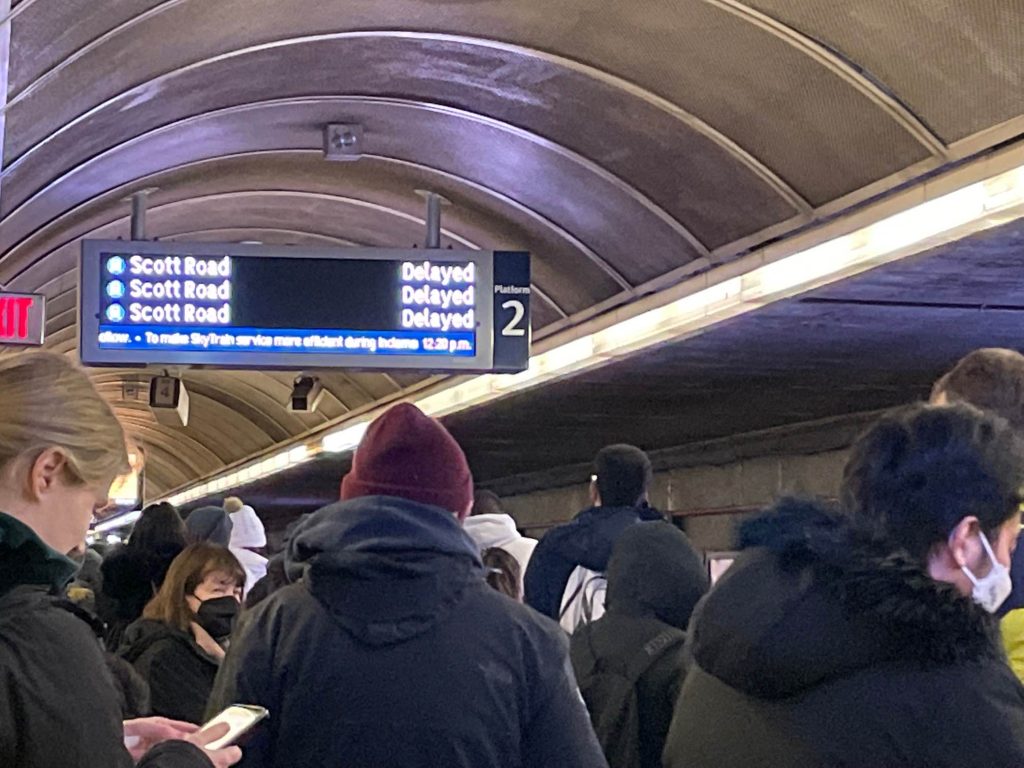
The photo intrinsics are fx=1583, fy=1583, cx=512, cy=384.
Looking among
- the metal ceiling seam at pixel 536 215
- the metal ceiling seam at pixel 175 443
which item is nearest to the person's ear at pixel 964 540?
the metal ceiling seam at pixel 536 215

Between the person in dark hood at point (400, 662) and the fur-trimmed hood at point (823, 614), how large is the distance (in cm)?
76

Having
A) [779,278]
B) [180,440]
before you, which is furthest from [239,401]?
[779,278]

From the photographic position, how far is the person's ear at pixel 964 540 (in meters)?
2.40

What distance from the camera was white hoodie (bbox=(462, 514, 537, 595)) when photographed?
21.2 ft

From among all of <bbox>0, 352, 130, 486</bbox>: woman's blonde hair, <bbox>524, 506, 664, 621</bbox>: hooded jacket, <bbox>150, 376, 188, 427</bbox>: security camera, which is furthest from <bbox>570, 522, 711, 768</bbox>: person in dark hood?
<bbox>150, 376, 188, 427</bbox>: security camera

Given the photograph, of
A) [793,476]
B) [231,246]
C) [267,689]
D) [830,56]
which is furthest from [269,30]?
[793,476]

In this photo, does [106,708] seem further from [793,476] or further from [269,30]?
[793,476]

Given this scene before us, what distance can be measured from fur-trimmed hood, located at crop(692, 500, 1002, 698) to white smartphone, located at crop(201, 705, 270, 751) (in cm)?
79

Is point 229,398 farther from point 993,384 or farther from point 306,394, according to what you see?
point 993,384

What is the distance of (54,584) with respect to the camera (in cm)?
225

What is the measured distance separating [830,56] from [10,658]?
5.31 meters

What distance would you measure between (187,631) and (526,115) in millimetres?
4392

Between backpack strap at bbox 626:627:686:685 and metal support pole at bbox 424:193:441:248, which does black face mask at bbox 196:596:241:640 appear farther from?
metal support pole at bbox 424:193:441:248

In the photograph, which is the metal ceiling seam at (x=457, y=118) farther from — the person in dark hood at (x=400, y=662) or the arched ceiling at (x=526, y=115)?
the person in dark hood at (x=400, y=662)
